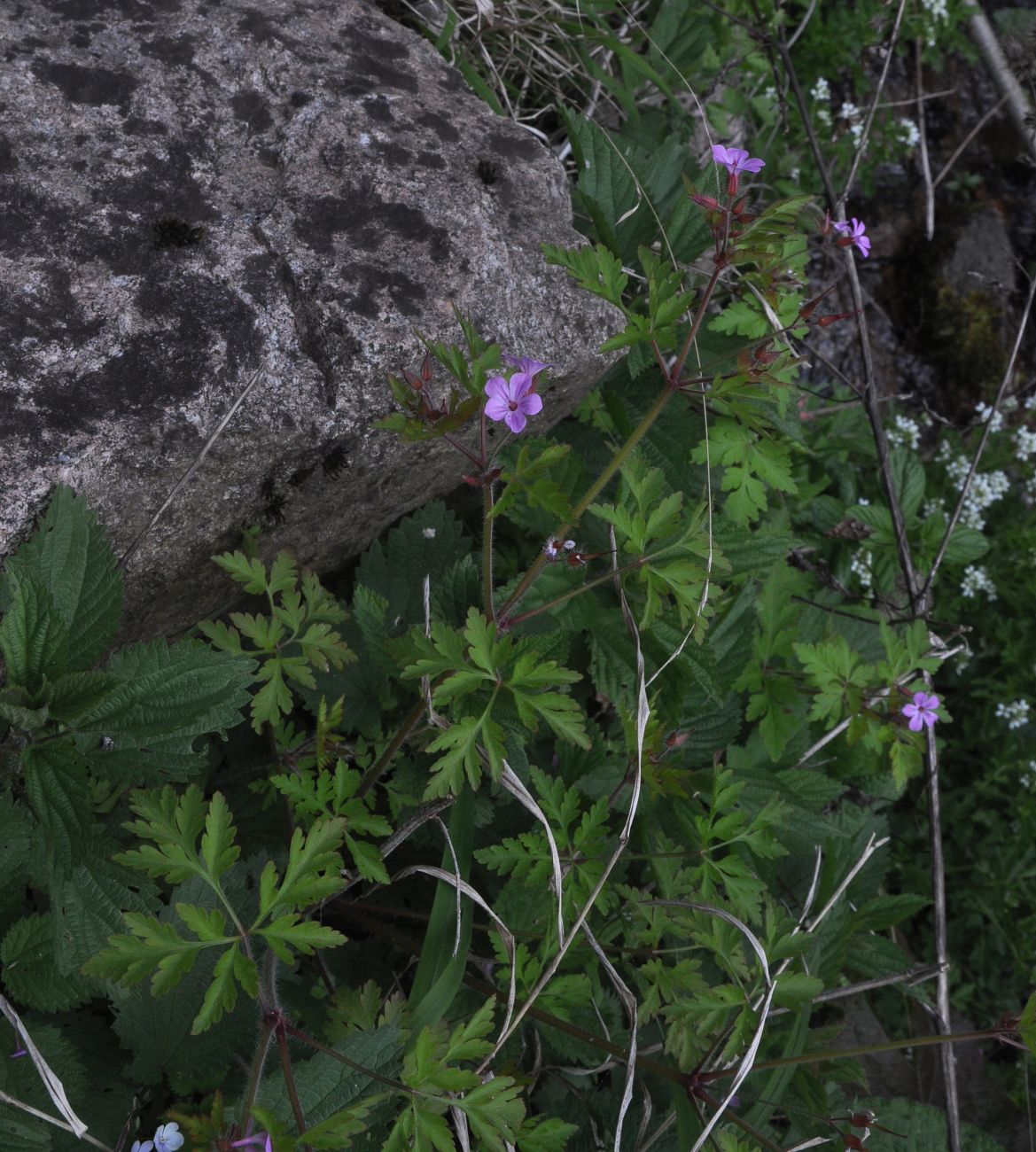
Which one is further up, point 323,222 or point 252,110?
point 252,110

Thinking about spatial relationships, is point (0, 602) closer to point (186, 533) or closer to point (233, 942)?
point (186, 533)

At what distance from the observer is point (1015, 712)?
13.5 feet

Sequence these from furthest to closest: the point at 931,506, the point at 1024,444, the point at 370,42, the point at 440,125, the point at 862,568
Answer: the point at 1024,444 → the point at 931,506 → the point at 862,568 → the point at 370,42 → the point at 440,125

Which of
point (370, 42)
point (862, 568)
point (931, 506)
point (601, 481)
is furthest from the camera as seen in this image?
point (931, 506)

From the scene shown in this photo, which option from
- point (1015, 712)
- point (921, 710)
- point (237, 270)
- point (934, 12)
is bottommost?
point (1015, 712)

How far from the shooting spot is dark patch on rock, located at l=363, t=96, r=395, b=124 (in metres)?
2.62

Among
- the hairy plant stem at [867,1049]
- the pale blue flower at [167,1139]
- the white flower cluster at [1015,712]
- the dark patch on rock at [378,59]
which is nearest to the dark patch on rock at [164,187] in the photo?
the dark patch on rock at [378,59]

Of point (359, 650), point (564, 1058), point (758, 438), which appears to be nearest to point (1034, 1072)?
point (564, 1058)

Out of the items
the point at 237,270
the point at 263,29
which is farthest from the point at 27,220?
the point at 263,29

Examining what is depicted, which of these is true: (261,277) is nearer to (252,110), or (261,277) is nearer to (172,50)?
(252,110)

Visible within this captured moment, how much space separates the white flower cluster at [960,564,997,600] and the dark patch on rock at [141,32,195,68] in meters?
3.63

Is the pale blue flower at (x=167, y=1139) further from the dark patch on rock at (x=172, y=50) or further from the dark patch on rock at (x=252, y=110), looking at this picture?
the dark patch on rock at (x=172, y=50)

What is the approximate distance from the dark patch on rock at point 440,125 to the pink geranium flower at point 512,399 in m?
1.18

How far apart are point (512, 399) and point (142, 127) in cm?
133
